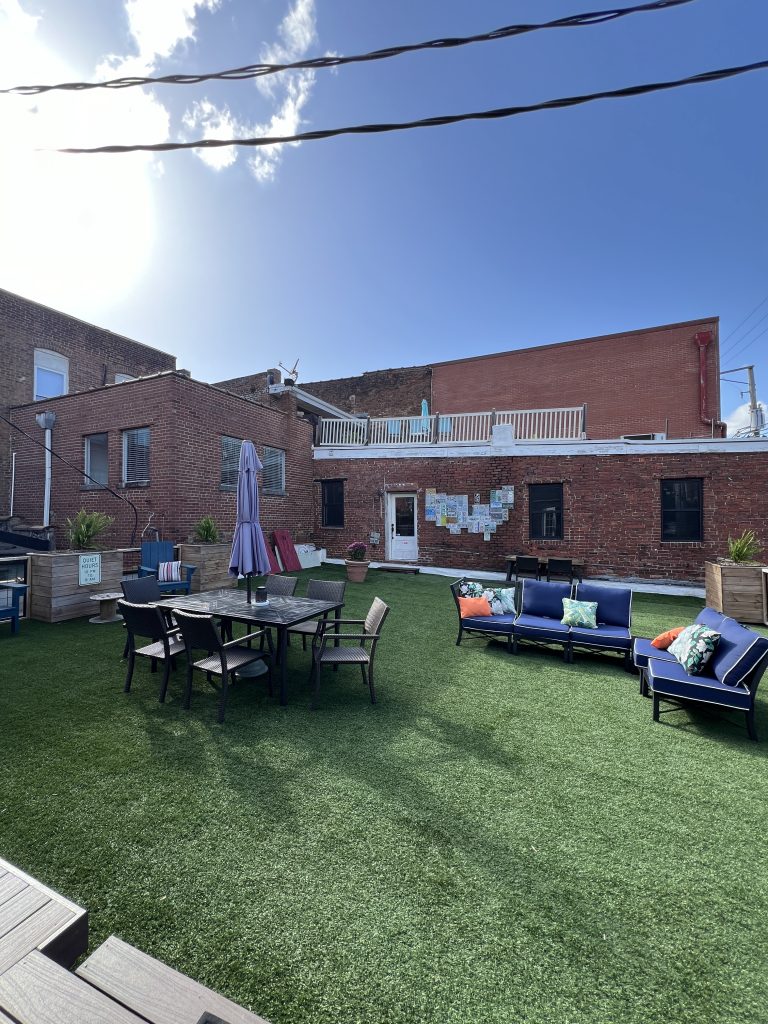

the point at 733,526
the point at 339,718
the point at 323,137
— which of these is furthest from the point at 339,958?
the point at 733,526

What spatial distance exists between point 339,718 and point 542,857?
6.70 ft

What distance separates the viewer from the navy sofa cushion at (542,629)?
5.60 metres

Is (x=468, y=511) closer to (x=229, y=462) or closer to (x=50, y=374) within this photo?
(x=229, y=462)

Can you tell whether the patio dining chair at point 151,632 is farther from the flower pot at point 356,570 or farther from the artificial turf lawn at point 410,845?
the flower pot at point 356,570

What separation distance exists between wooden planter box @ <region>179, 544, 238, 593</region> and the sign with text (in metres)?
1.59

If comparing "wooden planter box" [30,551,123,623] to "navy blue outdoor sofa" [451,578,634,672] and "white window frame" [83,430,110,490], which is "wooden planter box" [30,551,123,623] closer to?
"white window frame" [83,430,110,490]

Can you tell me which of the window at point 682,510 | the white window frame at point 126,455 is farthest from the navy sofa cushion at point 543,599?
the white window frame at point 126,455

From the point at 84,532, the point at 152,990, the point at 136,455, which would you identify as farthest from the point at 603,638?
the point at 136,455

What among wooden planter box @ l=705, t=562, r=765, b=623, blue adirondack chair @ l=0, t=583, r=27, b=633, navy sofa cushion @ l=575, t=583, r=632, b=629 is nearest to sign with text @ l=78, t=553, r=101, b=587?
blue adirondack chair @ l=0, t=583, r=27, b=633

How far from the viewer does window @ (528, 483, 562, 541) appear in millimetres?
11961

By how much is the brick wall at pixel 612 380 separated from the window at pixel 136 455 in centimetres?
1374

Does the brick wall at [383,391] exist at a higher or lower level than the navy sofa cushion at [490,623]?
higher

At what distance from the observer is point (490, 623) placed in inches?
237

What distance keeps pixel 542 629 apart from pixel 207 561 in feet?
22.1
